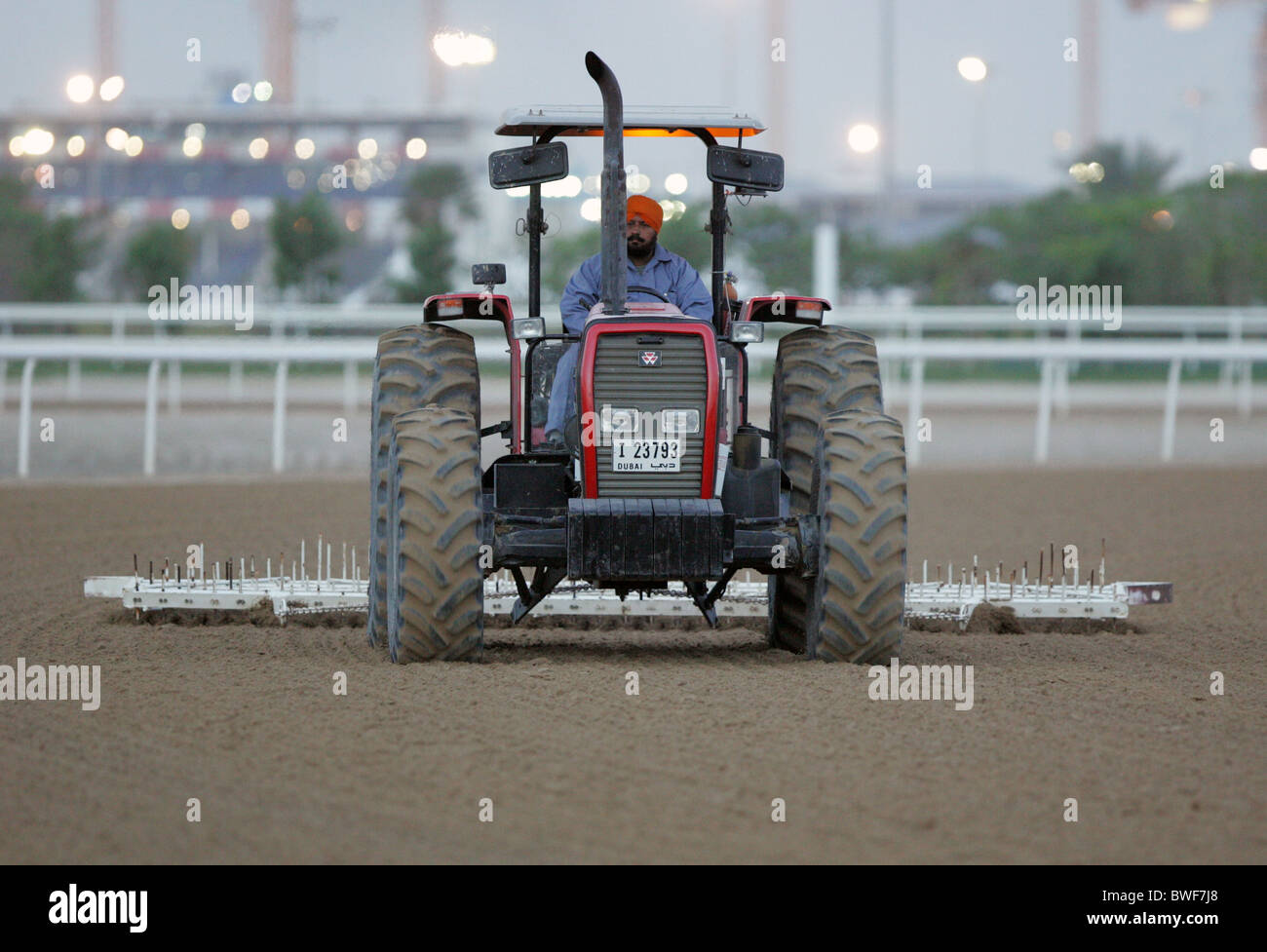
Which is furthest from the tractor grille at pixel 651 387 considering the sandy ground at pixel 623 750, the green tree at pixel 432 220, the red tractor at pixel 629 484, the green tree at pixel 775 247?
the green tree at pixel 775 247

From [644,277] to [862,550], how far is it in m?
1.87

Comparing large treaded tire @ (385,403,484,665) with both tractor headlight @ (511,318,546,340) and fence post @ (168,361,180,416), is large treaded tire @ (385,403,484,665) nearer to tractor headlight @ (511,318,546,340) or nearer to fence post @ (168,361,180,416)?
tractor headlight @ (511,318,546,340)

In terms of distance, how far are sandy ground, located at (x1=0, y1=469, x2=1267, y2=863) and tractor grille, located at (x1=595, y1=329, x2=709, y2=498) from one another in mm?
764

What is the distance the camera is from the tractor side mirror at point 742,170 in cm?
791

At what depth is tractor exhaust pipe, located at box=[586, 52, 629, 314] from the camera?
7367 mm

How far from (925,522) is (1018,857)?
30.4 feet

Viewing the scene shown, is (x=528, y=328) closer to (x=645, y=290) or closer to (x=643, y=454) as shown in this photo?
(x=645, y=290)

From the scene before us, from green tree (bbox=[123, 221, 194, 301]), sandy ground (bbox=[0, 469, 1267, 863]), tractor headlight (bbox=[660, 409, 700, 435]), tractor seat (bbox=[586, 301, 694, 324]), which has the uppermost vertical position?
green tree (bbox=[123, 221, 194, 301])

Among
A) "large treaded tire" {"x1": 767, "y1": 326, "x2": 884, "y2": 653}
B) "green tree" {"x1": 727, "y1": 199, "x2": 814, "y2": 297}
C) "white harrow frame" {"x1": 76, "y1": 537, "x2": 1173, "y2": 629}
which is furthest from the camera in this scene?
"green tree" {"x1": 727, "y1": 199, "x2": 814, "y2": 297}

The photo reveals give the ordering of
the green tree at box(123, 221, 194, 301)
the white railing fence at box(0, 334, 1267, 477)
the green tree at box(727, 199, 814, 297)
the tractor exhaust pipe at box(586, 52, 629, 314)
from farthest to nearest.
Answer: the green tree at box(727, 199, 814, 297), the green tree at box(123, 221, 194, 301), the white railing fence at box(0, 334, 1267, 477), the tractor exhaust pipe at box(586, 52, 629, 314)

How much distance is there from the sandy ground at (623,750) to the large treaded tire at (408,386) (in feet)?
1.36

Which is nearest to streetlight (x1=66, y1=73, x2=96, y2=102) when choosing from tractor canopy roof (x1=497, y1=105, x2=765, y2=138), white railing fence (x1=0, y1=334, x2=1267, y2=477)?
white railing fence (x1=0, y1=334, x2=1267, y2=477)

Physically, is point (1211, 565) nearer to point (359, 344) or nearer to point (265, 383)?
point (359, 344)

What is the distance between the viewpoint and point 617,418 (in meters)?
7.23
